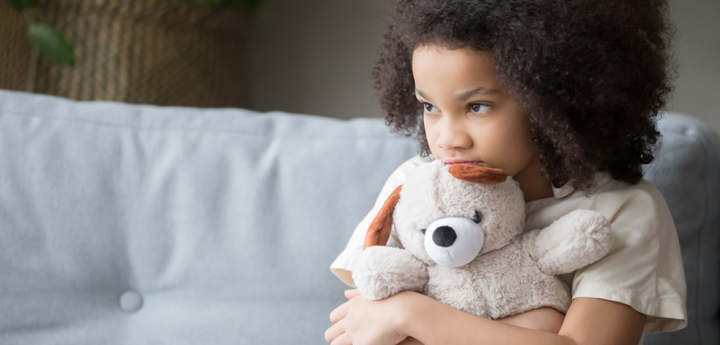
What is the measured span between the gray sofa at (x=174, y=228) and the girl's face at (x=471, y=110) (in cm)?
33

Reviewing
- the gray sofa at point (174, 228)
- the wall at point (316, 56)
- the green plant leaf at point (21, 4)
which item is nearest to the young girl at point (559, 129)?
the gray sofa at point (174, 228)

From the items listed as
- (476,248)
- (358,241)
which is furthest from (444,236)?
(358,241)

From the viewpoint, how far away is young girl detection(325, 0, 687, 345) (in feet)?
1.77

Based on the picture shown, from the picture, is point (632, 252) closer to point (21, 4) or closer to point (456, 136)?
point (456, 136)

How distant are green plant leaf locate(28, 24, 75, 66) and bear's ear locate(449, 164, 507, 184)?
3.68ft

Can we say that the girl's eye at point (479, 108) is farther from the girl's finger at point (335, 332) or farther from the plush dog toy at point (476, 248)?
the girl's finger at point (335, 332)

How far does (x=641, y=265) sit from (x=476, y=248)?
21 centimetres

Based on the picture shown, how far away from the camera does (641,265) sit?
58cm

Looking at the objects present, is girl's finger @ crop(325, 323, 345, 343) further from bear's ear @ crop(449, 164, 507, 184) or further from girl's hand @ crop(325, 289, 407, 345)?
bear's ear @ crop(449, 164, 507, 184)

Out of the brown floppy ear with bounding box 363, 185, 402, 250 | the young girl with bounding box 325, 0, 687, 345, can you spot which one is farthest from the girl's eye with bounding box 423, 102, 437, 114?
the brown floppy ear with bounding box 363, 185, 402, 250

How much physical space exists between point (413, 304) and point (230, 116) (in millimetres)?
572

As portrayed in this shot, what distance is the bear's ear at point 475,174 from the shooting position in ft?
1.76

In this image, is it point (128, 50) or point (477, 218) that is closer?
point (477, 218)

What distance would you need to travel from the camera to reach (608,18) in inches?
21.5
